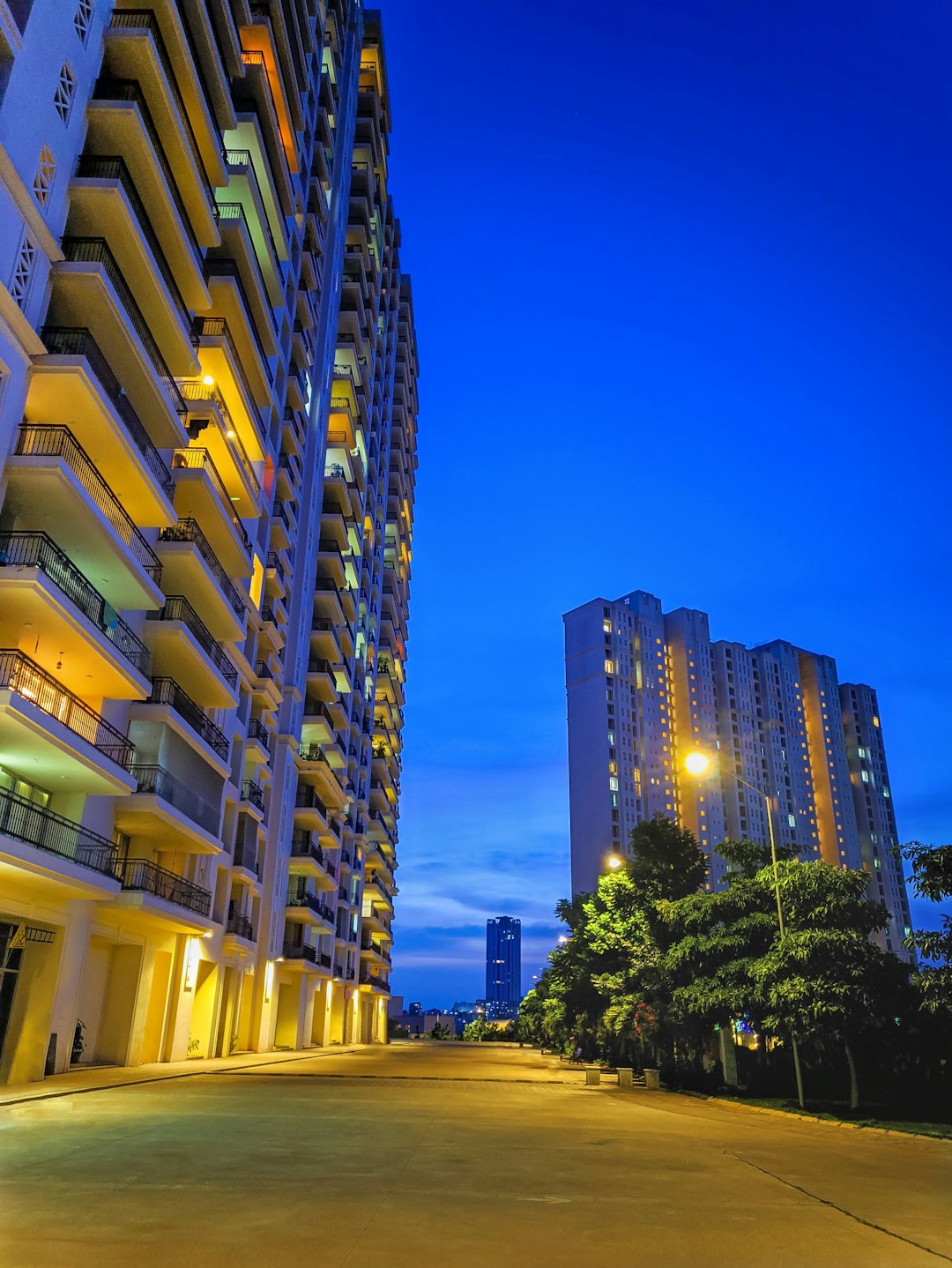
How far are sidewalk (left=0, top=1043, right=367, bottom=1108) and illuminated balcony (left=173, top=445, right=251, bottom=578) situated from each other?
17.4 m

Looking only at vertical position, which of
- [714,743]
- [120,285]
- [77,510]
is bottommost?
[77,510]

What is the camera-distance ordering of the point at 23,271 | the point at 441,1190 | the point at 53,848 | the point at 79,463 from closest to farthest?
the point at 441,1190 → the point at 23,271 → the point at 79,463 → the point at 53,848

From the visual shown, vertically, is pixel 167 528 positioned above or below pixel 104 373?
below

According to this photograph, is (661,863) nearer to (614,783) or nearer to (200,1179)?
(200,1179)

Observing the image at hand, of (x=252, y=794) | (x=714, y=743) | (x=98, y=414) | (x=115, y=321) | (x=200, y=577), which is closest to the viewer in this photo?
(x=98, y=414)

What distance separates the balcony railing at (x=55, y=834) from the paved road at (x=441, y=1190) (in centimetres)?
632

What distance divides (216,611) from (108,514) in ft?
30.2

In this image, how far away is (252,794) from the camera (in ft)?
149

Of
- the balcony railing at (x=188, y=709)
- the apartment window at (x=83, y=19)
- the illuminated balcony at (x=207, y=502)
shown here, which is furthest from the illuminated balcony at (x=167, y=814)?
the apartment window at (x=83, y=19)

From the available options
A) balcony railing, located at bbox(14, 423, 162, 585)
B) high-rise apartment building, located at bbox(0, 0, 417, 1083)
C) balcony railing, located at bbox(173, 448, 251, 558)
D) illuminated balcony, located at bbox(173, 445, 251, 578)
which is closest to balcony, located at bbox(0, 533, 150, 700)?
high-rise apartment building, located at bbox(0, 0, 417, 1083)

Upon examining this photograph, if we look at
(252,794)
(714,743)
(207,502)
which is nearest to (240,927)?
(252,794)

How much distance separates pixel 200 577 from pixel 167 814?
26.4 ft

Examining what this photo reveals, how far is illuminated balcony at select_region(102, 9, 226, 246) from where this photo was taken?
25.2 meters

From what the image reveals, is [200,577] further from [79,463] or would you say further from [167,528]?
[79,463]
